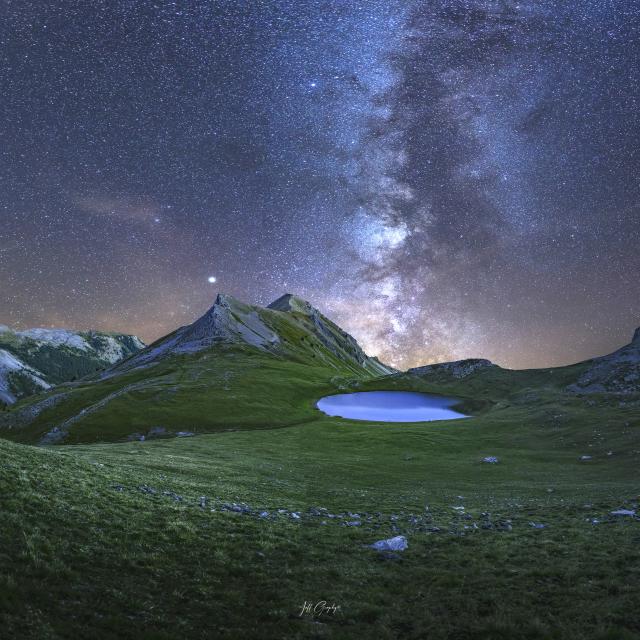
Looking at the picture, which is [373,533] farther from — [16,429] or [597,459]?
[16,429]

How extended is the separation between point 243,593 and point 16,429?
462 ft

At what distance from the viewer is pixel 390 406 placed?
128250 millimetres

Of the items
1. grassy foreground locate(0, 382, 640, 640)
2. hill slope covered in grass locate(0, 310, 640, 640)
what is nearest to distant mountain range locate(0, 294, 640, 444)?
hill slope covered in grass locate(0, 310, 640, 640)

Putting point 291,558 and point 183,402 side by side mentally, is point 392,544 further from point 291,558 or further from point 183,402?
point 183,402

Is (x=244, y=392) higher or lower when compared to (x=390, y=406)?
higher

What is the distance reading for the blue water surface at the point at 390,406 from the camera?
113m

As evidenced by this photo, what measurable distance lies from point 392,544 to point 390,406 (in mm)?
112206

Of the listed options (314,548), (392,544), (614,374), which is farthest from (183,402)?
(614,374)

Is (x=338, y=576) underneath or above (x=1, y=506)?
underneath

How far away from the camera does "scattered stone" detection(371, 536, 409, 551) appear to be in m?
18.5

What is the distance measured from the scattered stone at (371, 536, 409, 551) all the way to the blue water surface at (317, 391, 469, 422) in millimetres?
89950

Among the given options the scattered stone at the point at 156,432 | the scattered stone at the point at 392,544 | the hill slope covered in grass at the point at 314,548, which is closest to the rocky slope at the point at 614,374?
the hill slope covered in grass at the point at 314,548

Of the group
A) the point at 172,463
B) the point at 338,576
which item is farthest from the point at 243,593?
the point at 172,463

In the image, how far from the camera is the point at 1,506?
1603 centimetres
